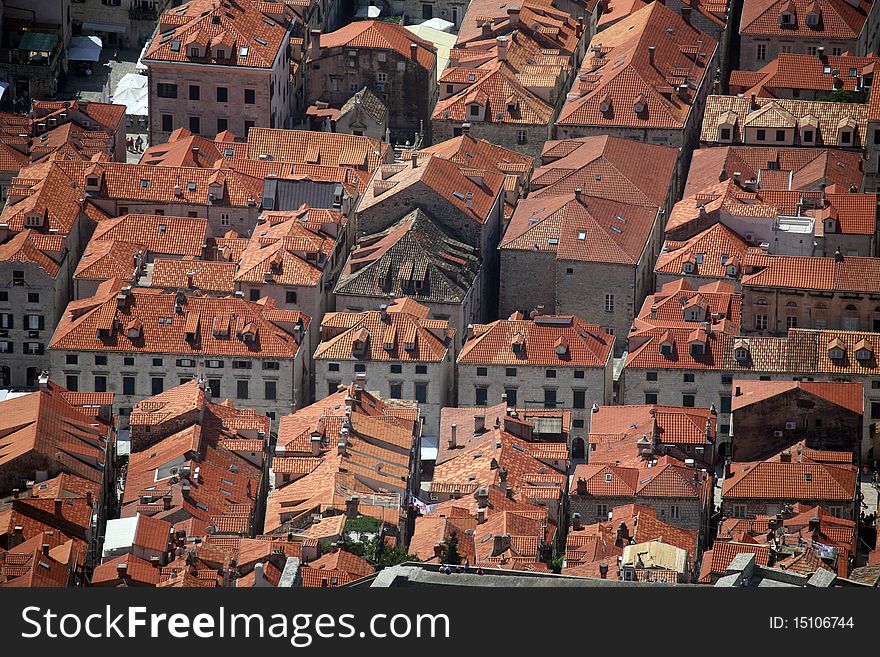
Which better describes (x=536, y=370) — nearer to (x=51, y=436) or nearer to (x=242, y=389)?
(x=242, y=389)

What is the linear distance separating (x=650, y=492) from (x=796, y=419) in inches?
505

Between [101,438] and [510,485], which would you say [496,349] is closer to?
[510,485]

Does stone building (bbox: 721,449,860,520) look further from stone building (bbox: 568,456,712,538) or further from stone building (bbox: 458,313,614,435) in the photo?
stone building (bbox: 458,313,614,435)

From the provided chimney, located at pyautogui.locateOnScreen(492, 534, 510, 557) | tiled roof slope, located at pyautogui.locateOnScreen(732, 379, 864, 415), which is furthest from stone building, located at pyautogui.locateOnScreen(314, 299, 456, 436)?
chimney, located at pyautogui.locateOnScreen(492, 534, 510, 557)

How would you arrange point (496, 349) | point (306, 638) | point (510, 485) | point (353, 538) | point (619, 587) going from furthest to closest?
point (496, 349), point (510, 485), point (353, 538), point (619, 587), point (306, 638)

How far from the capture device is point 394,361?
195125 mm

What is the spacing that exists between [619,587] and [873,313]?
93.3 m

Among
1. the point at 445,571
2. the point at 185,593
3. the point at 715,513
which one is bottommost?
the point at 715,513

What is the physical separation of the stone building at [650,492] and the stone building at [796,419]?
242 inches

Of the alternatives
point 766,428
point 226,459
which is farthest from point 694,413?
point 226,459

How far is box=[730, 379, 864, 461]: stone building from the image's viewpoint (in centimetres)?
18650

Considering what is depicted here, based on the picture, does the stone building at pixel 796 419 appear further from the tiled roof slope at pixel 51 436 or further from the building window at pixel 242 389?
the tiled roof slope at pixel 51 436

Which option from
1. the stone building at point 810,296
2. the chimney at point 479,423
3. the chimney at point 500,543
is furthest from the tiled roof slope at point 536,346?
the chimney at point 500,543

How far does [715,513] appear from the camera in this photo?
182875 mm
